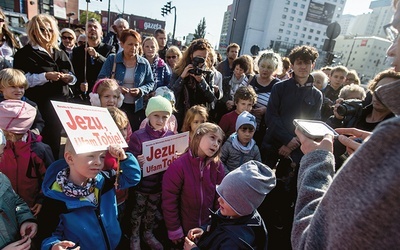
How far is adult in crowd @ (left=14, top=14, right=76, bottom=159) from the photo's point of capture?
310 centimetres

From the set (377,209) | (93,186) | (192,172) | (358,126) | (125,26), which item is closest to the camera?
(377,209)

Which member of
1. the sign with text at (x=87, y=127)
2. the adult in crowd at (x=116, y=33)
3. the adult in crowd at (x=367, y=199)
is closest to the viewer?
the adult in crowd at (x=367, y=199)

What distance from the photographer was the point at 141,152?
8.55ft

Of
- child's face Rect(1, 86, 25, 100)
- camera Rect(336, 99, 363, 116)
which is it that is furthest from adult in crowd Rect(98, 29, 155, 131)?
camera Rect(336, 99, 363, 116)

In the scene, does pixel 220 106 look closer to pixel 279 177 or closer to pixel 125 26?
pixel 279 177

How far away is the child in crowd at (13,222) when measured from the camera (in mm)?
1562

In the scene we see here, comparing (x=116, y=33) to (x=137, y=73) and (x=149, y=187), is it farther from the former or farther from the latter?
(x=149, y=187)

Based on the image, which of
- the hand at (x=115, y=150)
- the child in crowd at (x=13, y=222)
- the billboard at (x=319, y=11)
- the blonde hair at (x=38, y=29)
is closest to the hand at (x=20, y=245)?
the child in crowd at (x=13, y=222)

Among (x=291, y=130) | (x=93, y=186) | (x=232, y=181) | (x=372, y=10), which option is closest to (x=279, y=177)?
(x=291, y=130)

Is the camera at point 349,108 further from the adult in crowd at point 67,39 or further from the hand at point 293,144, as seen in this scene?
the adult in crowd at point 67,39

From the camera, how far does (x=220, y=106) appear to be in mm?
4520

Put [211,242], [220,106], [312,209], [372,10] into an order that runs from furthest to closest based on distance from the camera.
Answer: [372,10] → [220,106] → [211,242] → [312,209]

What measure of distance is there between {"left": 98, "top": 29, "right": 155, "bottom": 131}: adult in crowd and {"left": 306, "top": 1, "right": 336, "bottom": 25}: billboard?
3679 inches

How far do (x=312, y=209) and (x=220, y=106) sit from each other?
3.72 m
